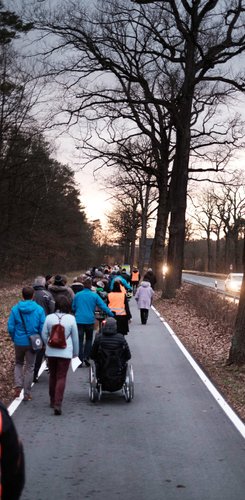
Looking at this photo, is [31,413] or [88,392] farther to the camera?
[88,392]

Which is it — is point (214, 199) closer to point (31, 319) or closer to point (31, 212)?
point (31, 212)

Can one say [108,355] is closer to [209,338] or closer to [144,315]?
[209,338]

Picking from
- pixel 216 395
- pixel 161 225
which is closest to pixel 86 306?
pixel 216 395

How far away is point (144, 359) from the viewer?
16.2 m

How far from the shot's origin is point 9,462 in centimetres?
329

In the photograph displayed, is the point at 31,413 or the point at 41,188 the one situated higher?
the point at 41,188

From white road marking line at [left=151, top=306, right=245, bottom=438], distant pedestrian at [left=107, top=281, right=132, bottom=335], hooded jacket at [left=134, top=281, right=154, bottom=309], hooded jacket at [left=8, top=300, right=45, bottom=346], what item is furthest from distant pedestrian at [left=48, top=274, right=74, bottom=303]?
hooded jacket at [left=134, top=281, right=154, bottom=309]

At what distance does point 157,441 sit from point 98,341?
276 centimetres

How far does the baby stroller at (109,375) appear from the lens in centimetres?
1110

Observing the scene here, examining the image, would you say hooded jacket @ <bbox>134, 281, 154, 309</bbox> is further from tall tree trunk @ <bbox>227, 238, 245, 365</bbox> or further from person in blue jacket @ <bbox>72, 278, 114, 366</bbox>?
person in blue jacket @ <bbox>72, 278, 114, 366</bbox>

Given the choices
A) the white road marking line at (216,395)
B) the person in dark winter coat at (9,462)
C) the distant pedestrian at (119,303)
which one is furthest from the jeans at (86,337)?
the person in dark winter coat at (9,462)

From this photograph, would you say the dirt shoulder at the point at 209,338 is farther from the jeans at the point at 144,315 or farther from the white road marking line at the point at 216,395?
the jeans at the point at 144,315

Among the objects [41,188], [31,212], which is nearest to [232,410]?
[31,212]

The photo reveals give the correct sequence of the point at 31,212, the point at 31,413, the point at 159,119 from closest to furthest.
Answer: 1. the point at 31,413
2. the point at 159,119
3. the point at 31,212
